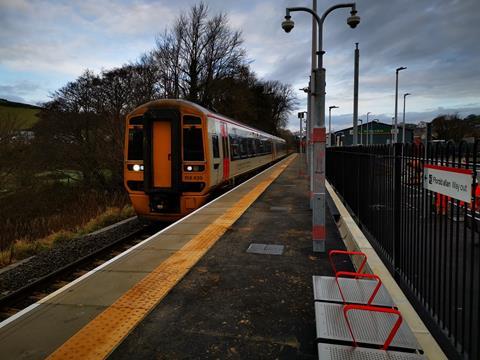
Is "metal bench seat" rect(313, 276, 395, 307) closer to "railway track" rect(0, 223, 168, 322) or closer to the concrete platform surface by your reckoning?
the concrete platform surface

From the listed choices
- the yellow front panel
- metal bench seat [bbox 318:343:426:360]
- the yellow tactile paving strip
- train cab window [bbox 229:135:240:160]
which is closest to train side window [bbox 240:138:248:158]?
train cab window [bbox 229:135:240:160]

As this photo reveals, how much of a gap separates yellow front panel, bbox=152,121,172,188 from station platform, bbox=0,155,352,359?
3.54 meters

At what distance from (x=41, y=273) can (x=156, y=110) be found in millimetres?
5090

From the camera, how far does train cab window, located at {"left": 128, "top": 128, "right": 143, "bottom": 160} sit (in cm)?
1098

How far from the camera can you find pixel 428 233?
473 centimetres

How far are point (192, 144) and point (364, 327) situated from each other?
27.0 feet

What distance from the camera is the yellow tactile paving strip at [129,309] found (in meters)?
3.42

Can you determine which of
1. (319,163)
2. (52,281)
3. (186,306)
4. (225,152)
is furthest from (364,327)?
(225,152)

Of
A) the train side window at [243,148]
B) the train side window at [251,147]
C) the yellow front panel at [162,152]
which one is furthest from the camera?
the train side window at [251,147]

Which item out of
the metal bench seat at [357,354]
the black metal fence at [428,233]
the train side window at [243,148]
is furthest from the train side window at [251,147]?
the metal bench seat at [357,354]

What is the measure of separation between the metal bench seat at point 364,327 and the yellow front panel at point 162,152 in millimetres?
7736

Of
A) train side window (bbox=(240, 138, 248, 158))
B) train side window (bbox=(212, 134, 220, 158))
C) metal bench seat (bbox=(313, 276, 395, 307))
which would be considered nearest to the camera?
metal bench seat (bbox=(313, 276, 395, 307))

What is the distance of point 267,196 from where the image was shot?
13602 millimetres

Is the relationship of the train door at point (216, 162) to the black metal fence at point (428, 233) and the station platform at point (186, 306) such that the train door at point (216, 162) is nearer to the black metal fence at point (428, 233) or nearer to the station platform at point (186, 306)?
the station platform at point (186, 306)
